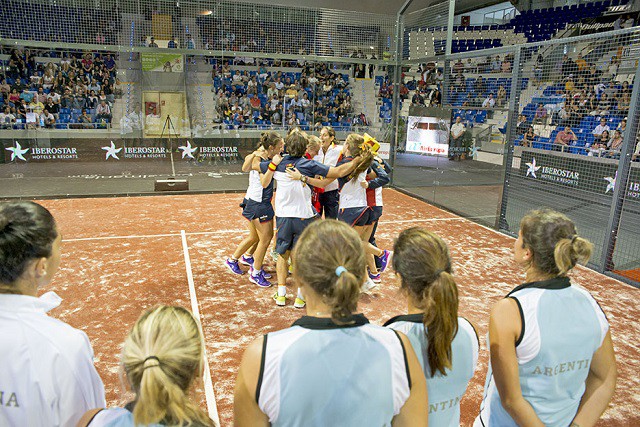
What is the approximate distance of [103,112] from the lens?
42.3ft

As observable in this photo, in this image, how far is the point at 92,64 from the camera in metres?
15.2

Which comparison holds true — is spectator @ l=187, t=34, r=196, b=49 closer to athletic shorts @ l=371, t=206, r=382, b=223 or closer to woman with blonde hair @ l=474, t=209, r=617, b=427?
athletic shorts @ l=371, t=206, r=382, b=223

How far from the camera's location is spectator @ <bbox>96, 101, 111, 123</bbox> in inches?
477

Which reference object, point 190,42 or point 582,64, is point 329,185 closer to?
point 190,42

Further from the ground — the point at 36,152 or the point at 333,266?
the point at 333,266

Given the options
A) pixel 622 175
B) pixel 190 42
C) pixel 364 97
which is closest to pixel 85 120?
pixel 190 42

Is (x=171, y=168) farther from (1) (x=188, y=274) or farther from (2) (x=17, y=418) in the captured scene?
(2) (x=17, y=418)

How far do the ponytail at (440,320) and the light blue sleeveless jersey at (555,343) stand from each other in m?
0.39

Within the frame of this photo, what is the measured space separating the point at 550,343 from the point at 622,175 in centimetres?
571

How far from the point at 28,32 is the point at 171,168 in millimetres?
4370

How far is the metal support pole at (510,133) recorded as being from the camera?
8359 mm

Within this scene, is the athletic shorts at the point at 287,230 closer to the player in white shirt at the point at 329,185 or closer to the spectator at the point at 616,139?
the player in white shirt at the point at 329,185

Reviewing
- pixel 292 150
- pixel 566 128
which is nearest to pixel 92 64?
pixel 292 150

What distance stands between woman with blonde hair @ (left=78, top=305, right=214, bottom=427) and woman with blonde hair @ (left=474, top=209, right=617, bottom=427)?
4.00 ft
